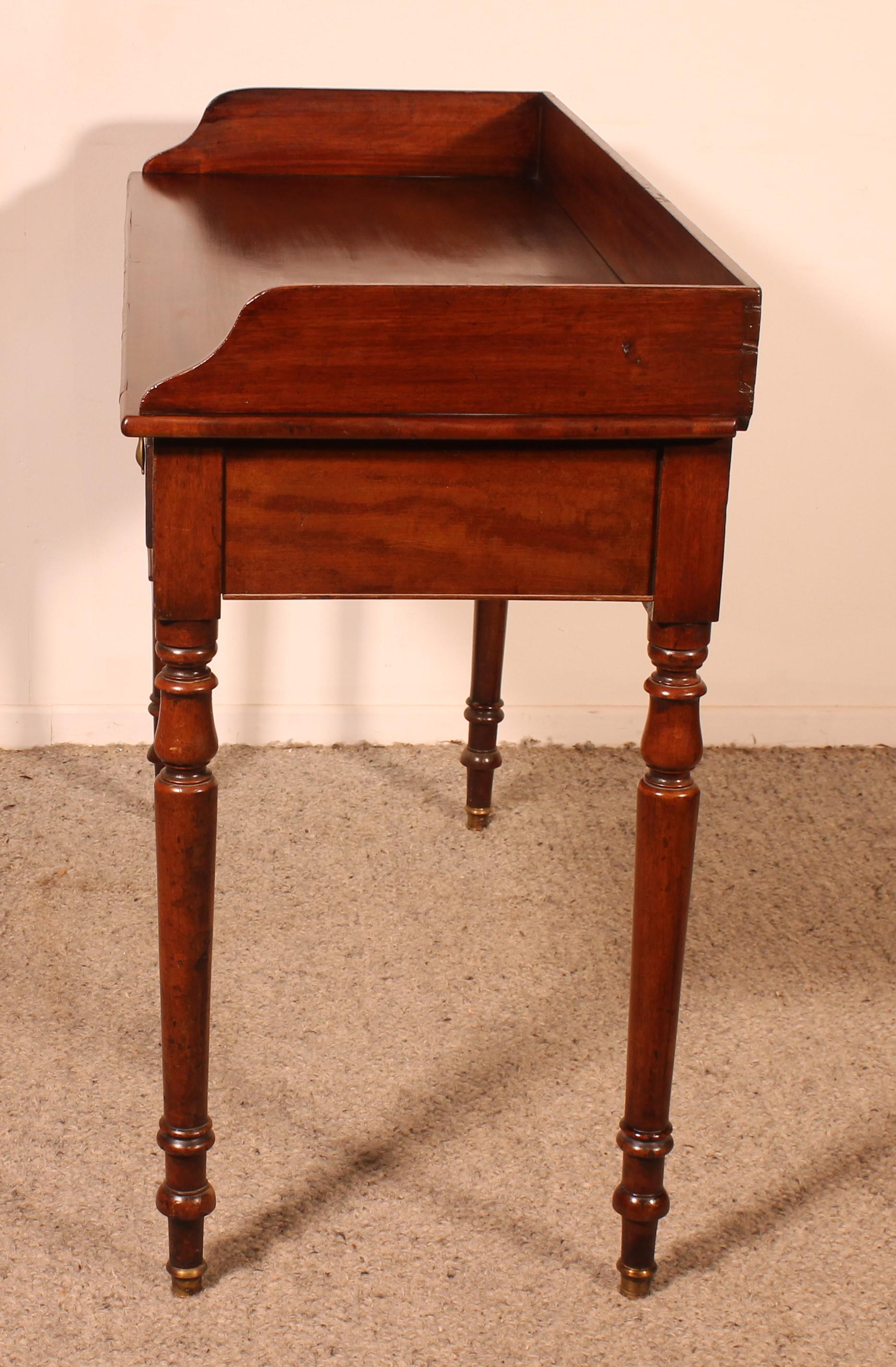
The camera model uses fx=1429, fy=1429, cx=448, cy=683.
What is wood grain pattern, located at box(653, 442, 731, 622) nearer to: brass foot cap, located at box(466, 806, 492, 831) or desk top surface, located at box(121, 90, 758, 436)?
desk top surface, located at box(121, 90, 758, 436)

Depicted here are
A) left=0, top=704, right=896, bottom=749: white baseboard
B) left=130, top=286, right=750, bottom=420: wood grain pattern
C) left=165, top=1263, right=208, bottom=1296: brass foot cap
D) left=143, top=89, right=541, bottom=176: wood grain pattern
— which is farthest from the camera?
left=0, top=704, right=896, bottom=749: white baseboard

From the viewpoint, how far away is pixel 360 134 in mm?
1601

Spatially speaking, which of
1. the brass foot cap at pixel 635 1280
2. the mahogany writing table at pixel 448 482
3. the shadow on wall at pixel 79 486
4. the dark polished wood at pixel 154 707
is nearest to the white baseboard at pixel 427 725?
the shadow on wall at pixel 79 486

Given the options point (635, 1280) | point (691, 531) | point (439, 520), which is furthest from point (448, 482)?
point (635, 1280)

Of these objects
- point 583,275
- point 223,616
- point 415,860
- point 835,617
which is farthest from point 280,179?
point 835,617

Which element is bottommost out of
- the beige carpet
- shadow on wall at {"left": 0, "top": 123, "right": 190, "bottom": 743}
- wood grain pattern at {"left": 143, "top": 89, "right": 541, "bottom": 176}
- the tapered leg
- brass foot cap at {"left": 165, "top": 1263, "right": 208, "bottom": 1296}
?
the beige carpet

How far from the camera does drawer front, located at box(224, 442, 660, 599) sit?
100 cm

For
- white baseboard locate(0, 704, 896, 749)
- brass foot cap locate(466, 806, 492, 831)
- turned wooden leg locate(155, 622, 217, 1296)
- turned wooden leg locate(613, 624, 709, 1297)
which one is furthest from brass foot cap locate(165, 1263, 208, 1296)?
white baseboard locate(0, 704, 896, 749)

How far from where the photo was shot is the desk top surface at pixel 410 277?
95 cm

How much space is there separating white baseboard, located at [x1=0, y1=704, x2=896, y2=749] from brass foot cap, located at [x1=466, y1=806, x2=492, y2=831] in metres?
0.27

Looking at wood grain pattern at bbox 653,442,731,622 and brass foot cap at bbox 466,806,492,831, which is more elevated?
wood grain pattern at bbox 653,442,731,622

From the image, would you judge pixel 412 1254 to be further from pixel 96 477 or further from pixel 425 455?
pixel 96 477

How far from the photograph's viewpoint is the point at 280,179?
1.60 metres

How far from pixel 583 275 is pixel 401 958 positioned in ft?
2.66
